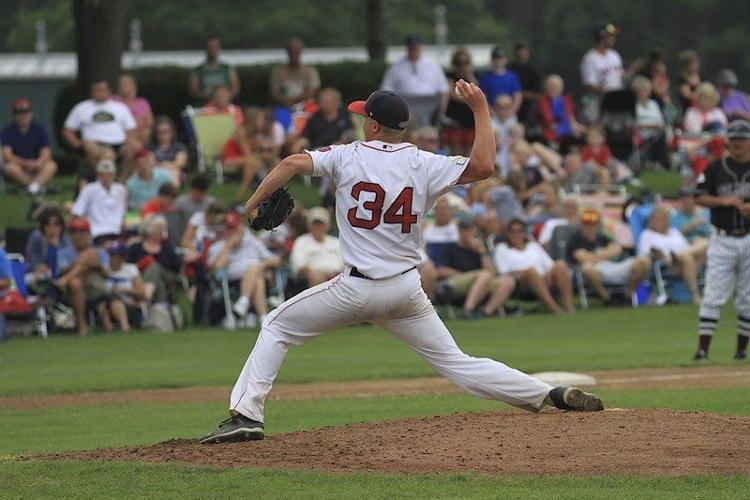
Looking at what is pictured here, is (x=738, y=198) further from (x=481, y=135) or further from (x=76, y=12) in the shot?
(x=76, y=12)

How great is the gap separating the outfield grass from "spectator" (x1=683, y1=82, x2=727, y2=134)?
25.8ft

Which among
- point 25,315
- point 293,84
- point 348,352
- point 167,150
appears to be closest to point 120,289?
point 25,315

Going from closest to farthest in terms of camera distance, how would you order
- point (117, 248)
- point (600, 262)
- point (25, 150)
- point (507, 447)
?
point (507, 447), point (117, 248), point (600, 262), point (25, 150)

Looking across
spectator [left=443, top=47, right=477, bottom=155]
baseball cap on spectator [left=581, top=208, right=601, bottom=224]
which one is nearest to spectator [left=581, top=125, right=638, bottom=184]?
spectator [left=443, top=47, right=477, bottom=155]

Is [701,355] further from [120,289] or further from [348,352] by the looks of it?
[120,289]

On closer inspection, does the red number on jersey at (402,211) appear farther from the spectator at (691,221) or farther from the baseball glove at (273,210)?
the spectator at (691,221)

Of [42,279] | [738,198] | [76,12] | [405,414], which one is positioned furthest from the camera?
[76,12]

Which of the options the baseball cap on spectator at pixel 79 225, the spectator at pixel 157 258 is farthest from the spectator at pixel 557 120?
the baseball cap on spectator at pixel 79 225

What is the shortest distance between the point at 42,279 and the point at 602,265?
749cm

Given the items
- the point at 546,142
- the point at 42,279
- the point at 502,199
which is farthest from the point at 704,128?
the point at 42,279

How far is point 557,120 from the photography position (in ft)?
89.2

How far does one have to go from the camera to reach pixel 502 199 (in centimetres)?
2184

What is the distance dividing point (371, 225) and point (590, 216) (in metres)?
12.6

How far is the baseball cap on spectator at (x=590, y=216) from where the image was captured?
21094 mm
